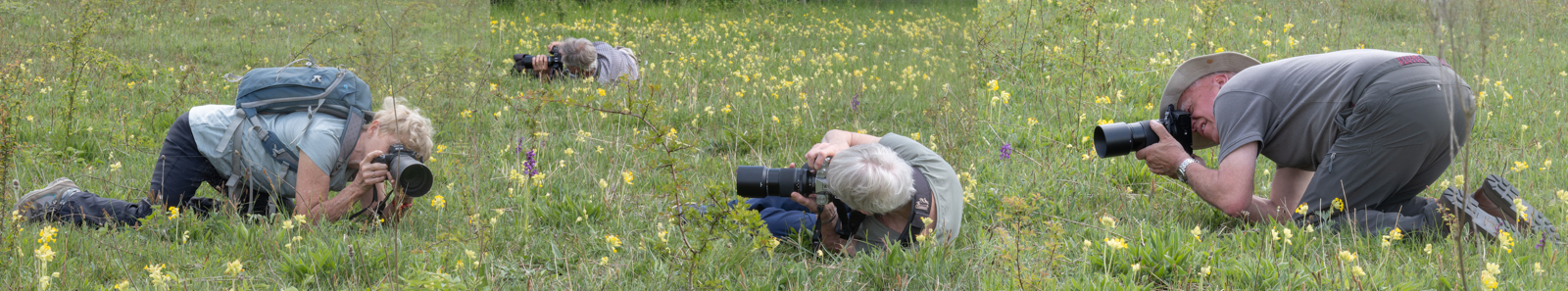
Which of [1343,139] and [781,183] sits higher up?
[1343,139]

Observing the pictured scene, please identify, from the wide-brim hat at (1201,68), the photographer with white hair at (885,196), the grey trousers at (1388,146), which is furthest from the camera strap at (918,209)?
the grey trousers at (1388,146)

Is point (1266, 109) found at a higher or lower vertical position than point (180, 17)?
higher

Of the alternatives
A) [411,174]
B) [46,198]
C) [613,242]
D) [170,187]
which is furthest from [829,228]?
[46,198]

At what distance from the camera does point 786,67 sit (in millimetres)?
7254

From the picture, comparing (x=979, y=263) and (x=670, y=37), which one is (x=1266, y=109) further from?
(x=670, y=37)

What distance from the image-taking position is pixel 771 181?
319 centimetres

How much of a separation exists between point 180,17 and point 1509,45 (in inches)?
541

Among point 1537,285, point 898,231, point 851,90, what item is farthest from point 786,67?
point 1537,285

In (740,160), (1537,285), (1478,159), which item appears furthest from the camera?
(740,160)

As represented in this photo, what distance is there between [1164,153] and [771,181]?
169cm

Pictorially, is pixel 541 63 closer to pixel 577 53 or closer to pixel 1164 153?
pixel 577 53

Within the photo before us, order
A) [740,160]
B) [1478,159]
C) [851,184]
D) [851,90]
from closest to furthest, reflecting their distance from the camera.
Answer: [851,184] → [1478,159] → [740,160] → [851,90]

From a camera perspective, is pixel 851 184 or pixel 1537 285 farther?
pixel 851 184

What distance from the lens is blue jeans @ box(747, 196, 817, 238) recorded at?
144 inches
